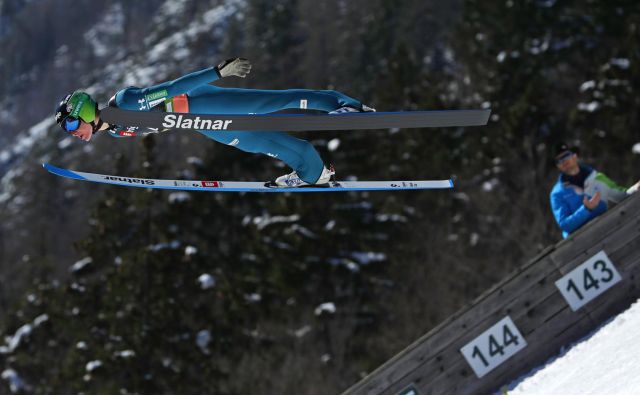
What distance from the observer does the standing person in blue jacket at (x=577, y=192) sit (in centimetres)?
627

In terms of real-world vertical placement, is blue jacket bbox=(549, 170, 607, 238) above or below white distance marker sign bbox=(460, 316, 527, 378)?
above

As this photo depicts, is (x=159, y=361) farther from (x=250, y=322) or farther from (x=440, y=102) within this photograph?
(x=440, y=102)

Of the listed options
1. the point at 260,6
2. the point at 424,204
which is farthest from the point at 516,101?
the point at 260,6

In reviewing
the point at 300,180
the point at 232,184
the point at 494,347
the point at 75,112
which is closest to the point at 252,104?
the point at 300,180

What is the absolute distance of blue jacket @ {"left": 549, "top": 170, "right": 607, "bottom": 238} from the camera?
20.9 ft

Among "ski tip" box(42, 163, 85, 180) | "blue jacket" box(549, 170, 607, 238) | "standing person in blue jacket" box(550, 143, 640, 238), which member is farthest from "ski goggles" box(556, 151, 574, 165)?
"ski tip" box(42, 163, 85, 180)

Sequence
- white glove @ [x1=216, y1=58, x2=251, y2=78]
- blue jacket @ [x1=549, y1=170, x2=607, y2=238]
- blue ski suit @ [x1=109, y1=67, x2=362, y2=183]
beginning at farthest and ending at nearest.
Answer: blue jacket @ [x1=549, y1=170, x2=607, y2=238], blue ski suit @ [x1=109, y1=67, x2=362, y2=183], white glove @ [x1=216, y1=58, x2=251, y2=78]

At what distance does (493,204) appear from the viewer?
2547cm

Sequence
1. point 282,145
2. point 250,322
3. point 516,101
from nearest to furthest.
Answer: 1. point 282,145
2. point 250,322
3. point 516,101

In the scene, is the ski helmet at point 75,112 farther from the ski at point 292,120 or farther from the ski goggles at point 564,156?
the ski goggles at point 564,156

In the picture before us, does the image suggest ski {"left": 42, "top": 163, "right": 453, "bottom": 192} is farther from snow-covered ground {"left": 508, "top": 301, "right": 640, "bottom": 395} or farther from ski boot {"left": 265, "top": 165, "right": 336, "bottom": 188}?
snow-covered ground {"left": 508, "top": 301, "right": 640, "bottom": 395}

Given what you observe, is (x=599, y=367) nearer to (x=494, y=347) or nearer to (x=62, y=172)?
(x=494, y=347)

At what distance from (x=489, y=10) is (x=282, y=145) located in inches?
904

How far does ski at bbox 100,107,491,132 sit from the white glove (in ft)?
0.93
